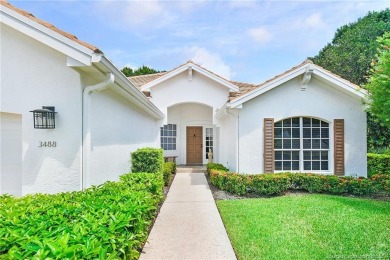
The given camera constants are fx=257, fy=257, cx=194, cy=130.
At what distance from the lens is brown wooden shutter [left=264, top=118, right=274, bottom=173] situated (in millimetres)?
11531

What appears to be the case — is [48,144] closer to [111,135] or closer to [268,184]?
[111,135]

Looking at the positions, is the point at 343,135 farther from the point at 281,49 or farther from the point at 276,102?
the point at 281,49

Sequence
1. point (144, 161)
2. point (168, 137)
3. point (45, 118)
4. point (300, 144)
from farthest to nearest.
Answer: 1. point (168, 137)
2. point (300, 144)
3. point (144, 161)
4. point (45, 118)

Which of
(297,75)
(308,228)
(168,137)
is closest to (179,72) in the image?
(168,137)

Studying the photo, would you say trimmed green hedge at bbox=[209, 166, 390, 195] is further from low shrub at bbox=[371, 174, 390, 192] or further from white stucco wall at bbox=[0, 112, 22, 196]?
white stucco wall at bbox=[0, 112, 22, 196]

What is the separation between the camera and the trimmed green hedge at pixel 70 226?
257cm

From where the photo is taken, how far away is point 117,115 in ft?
27.7

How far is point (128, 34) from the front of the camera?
15.4 m

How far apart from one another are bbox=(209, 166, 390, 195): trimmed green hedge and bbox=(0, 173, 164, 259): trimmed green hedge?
21.1ft

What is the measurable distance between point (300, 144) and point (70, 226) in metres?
10.7

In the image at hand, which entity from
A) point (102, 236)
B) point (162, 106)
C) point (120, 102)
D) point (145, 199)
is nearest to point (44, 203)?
point (145, 199)

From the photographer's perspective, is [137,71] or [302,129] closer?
[302,129]

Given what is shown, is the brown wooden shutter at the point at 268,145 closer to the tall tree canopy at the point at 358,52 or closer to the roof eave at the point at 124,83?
the roof eave at the point at 124,83

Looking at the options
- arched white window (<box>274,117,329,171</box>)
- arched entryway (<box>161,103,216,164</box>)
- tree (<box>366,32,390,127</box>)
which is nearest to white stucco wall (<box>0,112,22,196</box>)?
arched white window (<box>274,117,329,171</box>)
